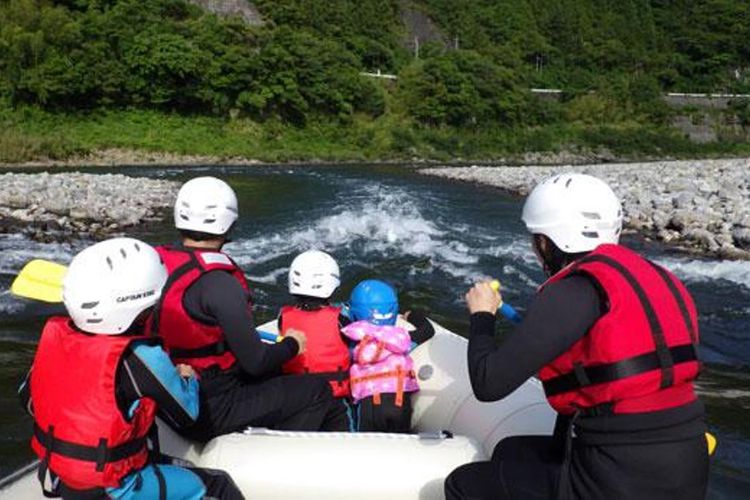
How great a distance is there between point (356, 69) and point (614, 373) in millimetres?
44368

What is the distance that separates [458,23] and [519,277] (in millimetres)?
62097

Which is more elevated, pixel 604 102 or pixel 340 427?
pixel 604 102

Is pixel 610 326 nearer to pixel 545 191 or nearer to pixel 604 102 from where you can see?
pixel 545 191

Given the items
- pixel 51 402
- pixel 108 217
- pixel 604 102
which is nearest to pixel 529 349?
pixel 51 402

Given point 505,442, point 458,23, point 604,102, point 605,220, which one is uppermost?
point 458,23

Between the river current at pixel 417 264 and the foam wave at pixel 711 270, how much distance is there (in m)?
0.01

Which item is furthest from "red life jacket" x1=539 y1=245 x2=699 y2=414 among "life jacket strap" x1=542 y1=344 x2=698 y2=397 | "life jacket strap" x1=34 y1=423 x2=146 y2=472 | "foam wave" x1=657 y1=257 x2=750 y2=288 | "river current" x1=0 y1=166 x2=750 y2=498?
"foam wave" x1=657 y1=257 x2=750 y2=288

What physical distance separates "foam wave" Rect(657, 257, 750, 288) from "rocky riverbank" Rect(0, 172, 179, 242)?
8.89 meters

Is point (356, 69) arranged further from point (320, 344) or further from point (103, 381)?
point (103, 381)

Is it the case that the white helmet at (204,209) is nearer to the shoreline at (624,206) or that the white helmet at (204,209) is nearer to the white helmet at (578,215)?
the white helmet at (578,215)

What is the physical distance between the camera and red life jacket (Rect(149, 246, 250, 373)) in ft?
8.40

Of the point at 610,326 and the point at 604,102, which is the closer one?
the point at 610,326

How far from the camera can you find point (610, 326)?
1707 mm

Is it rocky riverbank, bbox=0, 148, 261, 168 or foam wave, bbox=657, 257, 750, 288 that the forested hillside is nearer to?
rocky riverbank, bbox=0, 148, 261, 168
